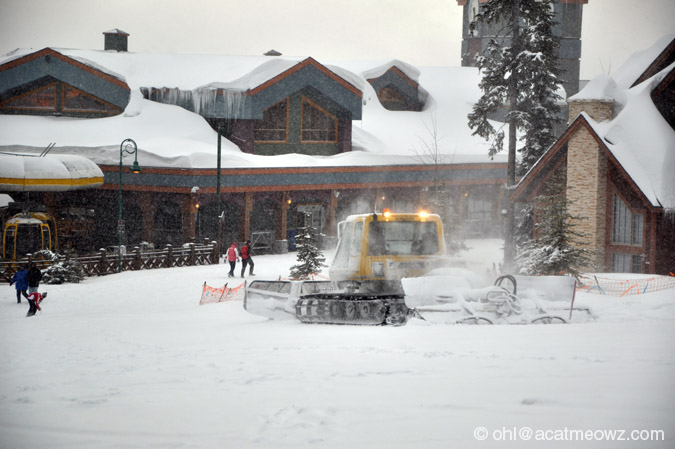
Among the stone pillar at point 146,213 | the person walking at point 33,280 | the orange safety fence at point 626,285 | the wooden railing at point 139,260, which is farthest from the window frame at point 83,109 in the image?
the orange safety fence at point 626,285

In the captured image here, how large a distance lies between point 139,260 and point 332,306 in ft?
63.4

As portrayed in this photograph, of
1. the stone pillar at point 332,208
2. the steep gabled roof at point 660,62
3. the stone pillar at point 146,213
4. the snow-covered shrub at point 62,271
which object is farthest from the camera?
the stone pillar at point 332,208

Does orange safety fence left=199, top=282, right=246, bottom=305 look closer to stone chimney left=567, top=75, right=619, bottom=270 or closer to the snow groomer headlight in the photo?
the snow groomer headlight

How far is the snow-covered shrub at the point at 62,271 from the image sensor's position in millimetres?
27031

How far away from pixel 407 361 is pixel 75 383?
3865 mm

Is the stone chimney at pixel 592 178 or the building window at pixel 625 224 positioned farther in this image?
the stone chimney at pixel 592 178

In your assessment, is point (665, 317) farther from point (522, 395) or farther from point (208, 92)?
point (208, 92)

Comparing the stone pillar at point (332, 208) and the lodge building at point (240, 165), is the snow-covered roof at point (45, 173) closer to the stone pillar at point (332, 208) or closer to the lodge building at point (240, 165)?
the lodge building at point (240, 165)

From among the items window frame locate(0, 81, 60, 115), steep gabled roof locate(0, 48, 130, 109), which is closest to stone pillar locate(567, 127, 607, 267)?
steep gabled roof locate(0, 48, 130, 109)

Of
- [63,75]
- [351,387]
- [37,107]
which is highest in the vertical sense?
[63,75]

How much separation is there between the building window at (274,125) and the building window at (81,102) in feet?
26.2

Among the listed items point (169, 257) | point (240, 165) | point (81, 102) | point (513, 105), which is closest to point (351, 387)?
point (169, 257)

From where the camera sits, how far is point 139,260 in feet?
102

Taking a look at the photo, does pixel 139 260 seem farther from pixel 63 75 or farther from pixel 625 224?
pixel 625 224
